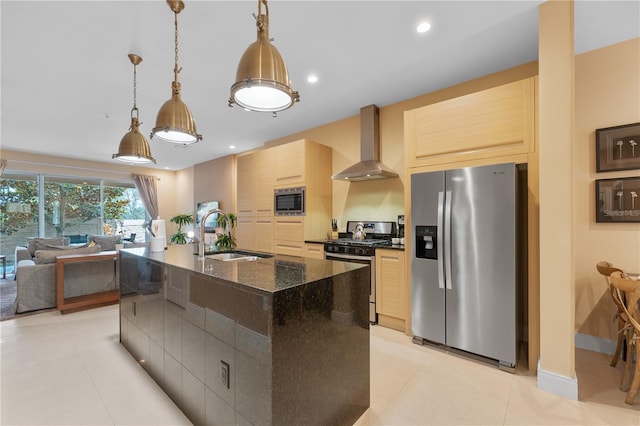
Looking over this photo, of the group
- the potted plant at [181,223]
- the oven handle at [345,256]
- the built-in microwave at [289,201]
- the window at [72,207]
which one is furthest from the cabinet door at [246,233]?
the window at [72,207]

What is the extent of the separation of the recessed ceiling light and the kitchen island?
1.95m

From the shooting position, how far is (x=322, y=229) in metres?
4.19

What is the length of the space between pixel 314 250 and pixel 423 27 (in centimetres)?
269

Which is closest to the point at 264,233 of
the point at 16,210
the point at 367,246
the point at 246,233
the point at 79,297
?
the point at 246,233

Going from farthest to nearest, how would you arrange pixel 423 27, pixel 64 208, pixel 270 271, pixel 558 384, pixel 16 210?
pixel 64 208 < pixel 16 210 < pixel 423 27 < pixel 558 384 < pixel 270 271

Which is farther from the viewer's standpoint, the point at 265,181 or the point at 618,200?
the point at 265,181

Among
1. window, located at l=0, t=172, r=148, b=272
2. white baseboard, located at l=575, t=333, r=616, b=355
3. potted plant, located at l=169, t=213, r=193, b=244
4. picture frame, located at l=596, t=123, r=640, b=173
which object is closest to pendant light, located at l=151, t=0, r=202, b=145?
picture frame, located at l=596, t=123, r=640, b=173

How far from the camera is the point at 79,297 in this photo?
152 inches

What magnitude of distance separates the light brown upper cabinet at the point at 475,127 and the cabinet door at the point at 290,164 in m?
1.60

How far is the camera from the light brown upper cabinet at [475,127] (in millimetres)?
2277

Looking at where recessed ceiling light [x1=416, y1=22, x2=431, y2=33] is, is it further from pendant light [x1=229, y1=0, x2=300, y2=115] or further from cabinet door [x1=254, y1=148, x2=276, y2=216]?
cabinet door [x1=254, y1=148, x2=276, y2=216]

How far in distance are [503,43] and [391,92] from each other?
1.20 meters

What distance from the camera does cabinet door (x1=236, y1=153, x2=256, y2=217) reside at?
4.73 m

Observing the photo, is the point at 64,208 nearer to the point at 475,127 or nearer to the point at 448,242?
the point at 448,242
